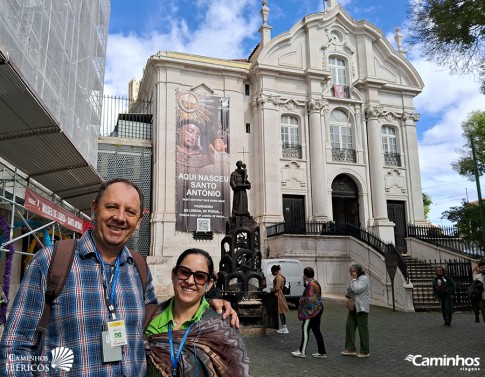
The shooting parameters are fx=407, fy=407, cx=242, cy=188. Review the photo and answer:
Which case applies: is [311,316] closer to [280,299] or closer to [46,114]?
[280,299]

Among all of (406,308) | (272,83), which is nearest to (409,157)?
(272,83)

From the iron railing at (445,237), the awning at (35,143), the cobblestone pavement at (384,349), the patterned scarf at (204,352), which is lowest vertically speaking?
the cobblestone pavement at (384,349)

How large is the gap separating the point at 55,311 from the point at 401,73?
103 feet

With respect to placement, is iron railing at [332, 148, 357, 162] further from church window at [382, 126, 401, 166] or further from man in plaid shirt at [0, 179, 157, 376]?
man in plaid shirt at [0, 179, 157, 376]

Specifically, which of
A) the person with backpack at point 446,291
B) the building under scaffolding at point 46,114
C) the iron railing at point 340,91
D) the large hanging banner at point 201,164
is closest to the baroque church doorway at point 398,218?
the iron railing at point 340,91

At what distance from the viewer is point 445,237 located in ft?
79.1

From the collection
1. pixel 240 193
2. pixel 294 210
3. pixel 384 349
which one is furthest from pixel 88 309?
pixel 294 210

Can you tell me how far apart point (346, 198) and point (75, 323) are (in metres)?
26.4

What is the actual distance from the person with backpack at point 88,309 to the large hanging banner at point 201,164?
20.7 m

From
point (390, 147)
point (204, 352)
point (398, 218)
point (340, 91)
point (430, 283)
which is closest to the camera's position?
point (204, 352)

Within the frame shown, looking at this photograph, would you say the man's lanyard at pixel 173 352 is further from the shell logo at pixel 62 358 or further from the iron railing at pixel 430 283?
the iron railing at pixel 430 283

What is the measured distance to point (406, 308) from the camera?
15.1 metres

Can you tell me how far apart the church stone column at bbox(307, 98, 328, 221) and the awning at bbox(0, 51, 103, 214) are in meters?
15.1

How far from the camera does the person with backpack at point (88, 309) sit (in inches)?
71.1
